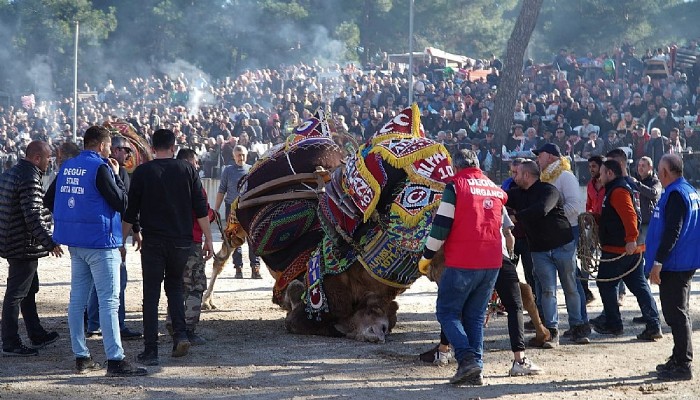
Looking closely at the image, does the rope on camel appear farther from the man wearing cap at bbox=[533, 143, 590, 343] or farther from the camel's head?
the camel's head

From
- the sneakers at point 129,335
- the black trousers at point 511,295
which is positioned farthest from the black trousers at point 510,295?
the sneakers at point 129,335

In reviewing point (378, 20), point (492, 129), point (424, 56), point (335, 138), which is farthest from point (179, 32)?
point (335, 138)

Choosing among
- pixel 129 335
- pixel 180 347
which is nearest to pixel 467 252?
pixel 180 347

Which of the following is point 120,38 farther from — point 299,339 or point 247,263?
point 299,339

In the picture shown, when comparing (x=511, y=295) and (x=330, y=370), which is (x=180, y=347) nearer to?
(x=330, y=370)

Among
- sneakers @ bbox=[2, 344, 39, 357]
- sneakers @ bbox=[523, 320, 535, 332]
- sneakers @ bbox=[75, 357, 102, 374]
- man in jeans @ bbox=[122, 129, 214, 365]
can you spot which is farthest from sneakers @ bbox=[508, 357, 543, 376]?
sneakers @ bbox=[2, 344, 39, 357]

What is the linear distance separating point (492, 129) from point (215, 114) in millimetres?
9463

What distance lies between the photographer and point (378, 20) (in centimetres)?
4875

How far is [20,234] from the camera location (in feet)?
26.2

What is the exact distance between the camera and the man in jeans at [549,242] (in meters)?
8.35

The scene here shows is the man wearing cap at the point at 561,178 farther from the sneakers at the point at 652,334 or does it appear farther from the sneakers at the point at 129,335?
the sneakers at the point at 129,335

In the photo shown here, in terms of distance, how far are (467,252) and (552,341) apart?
81.1 inches

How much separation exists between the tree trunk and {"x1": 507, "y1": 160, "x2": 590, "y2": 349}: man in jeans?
1320 cm

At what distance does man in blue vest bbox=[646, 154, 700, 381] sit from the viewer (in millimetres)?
7152
